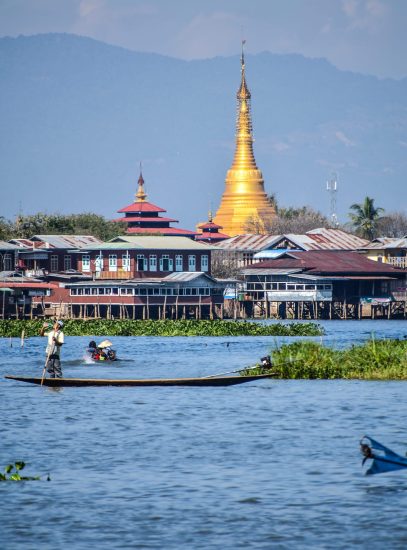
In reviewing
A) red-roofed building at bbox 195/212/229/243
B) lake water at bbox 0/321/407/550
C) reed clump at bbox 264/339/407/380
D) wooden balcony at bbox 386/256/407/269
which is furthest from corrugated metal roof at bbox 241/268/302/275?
reed clump at bbox 264/339/407/380

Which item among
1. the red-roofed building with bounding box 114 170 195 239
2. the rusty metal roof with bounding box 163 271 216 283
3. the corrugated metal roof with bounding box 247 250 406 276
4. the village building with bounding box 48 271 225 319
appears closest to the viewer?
the village building with bounding box 48 271 225 319

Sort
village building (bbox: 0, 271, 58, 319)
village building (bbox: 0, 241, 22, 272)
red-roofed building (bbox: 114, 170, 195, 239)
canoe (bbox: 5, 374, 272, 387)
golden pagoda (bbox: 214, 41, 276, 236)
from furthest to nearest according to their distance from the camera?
golden pagoda (bbox: 214, 41, 276, 236) < red-roofed building (bbox: 114, 170, 195, 239) < village building (bbox: 0, 241, 22, 272) < village building (bbox: 0, 271, 58, 319) < canoe (bbox: 5, 374, 272, 387)

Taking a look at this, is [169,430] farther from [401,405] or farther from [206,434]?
[401,405]

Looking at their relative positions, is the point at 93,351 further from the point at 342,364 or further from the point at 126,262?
the point at 126,262

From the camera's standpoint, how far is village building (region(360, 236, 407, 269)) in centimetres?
12406

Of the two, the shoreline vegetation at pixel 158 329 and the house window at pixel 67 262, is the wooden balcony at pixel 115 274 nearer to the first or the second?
the house window at pixel 67 262

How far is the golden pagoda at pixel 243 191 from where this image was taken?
509 feet

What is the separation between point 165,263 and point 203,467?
271 ft

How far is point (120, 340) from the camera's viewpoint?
74.6 m

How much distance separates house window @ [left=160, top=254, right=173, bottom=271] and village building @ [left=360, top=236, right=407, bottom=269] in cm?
2355

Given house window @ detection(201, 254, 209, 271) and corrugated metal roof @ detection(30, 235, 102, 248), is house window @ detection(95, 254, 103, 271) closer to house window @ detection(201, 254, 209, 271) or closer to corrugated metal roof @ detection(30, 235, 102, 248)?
corrugated metal roof @ detection(30, 235, 102, 248)

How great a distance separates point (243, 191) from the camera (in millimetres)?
157750

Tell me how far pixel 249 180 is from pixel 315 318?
51.4m

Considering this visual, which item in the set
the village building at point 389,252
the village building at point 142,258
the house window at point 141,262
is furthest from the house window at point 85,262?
the village building at point 389,252
